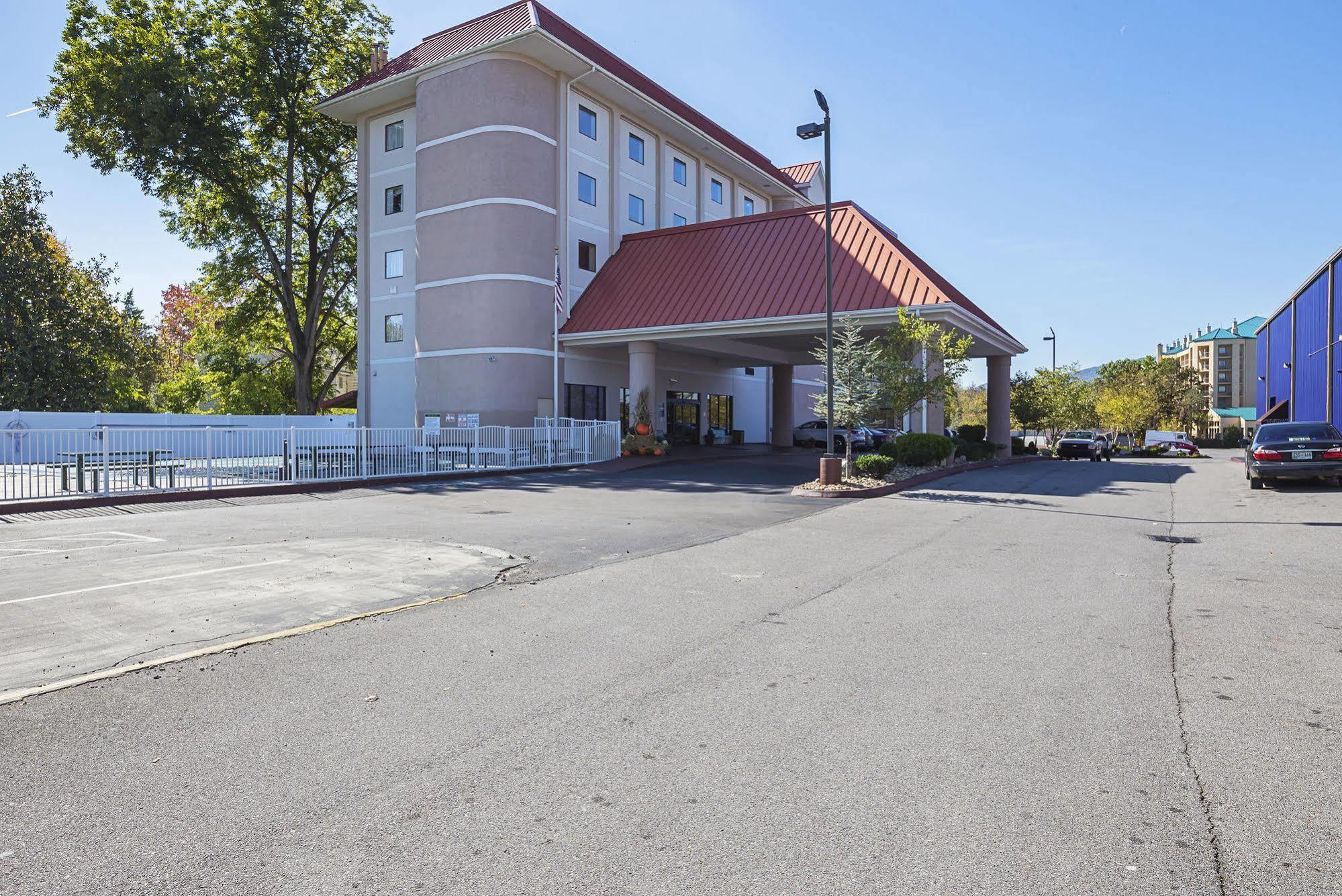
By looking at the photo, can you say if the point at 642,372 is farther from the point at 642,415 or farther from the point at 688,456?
the point at 688,456

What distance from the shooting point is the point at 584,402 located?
34.8 m

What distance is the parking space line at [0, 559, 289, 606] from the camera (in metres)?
7.22

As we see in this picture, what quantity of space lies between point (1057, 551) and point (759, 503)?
22.7 ft

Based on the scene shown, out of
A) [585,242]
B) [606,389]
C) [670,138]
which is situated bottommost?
[606,389]

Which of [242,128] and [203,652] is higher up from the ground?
[242,128]

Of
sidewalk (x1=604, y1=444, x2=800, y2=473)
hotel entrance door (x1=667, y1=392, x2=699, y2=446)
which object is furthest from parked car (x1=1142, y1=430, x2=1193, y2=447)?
hotel entrance door (x1=667, y1=392, x2=699, y2=446)

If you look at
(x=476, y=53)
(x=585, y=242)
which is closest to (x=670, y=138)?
(x=585, y=242)

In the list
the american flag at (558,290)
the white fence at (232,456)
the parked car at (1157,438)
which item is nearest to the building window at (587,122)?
the american flag at (558,290)

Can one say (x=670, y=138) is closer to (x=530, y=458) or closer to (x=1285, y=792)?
(x=530, y=458)

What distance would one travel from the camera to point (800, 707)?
4.62 m

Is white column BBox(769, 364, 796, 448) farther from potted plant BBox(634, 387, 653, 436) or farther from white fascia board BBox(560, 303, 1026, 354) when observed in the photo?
potted plant BBox(634, 387, 653, 436)

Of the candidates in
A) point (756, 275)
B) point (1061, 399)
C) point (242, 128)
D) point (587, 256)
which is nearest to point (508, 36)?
point (587, 256)

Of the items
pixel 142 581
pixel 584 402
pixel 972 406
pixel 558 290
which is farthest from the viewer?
pixel 972 406

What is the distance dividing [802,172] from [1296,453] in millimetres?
41376
